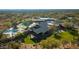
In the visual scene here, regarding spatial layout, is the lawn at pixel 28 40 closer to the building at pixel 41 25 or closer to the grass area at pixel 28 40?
the grass area at pixel 28 40

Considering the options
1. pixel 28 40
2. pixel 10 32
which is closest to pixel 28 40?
pixel 28 40

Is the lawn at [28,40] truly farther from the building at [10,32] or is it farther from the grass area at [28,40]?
the building at [10,32]

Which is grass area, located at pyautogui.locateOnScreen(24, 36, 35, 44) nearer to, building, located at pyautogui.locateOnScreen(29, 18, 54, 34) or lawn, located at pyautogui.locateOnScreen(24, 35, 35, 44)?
lawn, located at pyautogui.locateOnScreen(24, 35, 35, 44)

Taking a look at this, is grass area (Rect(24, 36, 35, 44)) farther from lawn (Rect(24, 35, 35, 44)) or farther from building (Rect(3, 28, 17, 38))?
building (Rect(3, 28, 17, 38))

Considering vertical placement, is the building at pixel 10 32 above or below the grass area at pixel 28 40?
above

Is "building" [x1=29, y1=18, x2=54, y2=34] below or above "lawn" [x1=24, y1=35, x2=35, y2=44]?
above

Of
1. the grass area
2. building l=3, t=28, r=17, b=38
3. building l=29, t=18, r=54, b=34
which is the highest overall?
building l=29, t=18, r=54, b=34

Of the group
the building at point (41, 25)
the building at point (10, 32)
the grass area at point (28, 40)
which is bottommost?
the grass area at point (28, 40)

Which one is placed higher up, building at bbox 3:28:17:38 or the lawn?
building at bbox 3:28:17:38

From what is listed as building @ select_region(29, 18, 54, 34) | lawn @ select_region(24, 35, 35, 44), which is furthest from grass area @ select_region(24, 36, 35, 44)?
building @ select_region(29, 18, 54, 34)

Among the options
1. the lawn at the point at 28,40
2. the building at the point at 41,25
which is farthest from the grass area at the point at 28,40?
the building at the point at 41,25
